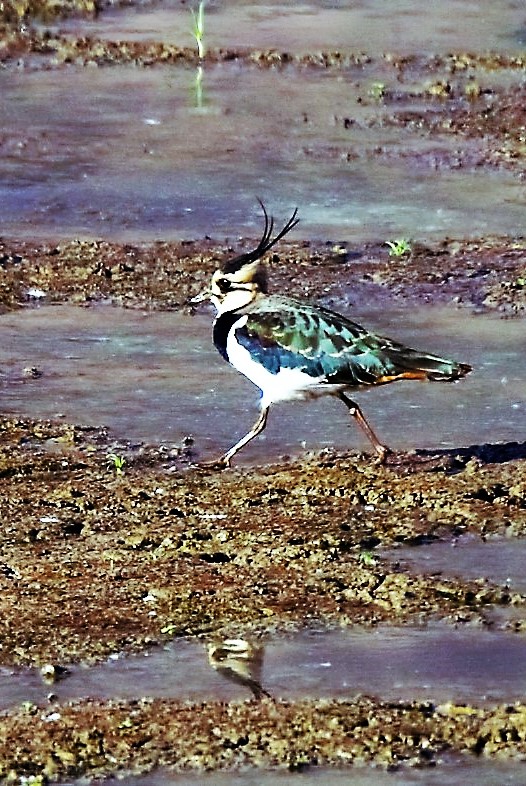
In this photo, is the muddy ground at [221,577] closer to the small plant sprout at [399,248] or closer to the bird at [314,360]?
the bird at [314,360]

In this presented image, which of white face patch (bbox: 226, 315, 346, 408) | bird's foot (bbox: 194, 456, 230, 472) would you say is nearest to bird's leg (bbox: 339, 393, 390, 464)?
white face patch (bbox: 226, 315, 346, 408)

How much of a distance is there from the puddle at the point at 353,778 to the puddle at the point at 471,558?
1461 mm

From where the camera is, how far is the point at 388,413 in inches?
358

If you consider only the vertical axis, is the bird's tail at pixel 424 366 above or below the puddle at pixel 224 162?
above

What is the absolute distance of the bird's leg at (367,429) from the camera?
27.3ft

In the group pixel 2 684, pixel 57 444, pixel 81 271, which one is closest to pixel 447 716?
pixel 2 684

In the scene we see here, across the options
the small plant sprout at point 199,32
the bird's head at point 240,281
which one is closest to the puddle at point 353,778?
the bird's head at point 240,281

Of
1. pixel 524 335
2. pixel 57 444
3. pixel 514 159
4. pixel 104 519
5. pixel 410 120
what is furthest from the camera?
pixel 410 120

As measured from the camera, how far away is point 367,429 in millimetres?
8359

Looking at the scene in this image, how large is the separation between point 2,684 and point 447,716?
54.0 inches

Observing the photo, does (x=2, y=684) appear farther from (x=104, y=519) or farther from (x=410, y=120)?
(x=410, y=120)

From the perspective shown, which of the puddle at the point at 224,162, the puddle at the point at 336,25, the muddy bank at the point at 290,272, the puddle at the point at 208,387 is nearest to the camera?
the puddle at the point at 208,387

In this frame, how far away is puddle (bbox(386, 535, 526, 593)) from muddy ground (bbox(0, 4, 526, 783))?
0.08m

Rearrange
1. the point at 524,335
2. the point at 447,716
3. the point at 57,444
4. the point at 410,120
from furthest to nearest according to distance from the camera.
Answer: the point at 410,120 → the point at 524,335 → the point at 57,444 → the point at 447,716
